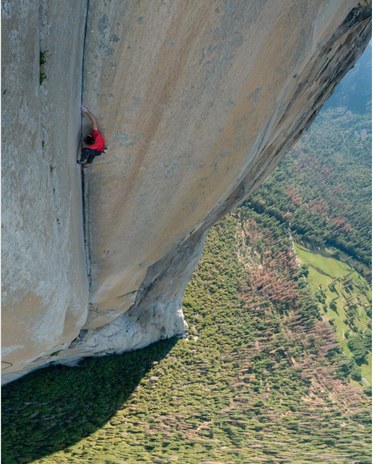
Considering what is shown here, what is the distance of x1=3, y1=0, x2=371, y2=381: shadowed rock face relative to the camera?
294 inches

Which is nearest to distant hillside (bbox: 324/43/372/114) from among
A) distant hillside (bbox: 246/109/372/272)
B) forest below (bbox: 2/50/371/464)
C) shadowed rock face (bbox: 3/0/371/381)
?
distant hillside (bbox: 246/109/372/272)

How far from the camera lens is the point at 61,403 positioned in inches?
644

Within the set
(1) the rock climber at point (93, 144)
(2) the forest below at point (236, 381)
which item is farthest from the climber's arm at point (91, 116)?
(2) the forest below at point (236, 381)

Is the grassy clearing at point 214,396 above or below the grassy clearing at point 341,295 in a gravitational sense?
below

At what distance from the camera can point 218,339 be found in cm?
2334

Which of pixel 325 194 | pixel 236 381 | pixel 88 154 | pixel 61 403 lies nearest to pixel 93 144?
pixel 88 154

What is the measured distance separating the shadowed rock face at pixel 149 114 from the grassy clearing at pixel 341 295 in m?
25.4

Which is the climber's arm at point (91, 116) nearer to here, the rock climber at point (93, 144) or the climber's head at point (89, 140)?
the rock climber at point (93, 144)

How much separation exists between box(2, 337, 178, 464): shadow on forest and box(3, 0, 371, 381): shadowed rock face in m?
4.51

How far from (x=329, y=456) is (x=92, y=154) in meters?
15.6

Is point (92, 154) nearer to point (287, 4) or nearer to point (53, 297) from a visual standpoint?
point (53, 297)

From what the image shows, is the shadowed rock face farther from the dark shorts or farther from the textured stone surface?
the dark shorts

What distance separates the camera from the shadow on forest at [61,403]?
14547 mm

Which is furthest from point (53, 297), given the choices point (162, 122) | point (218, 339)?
point (218, 339)
